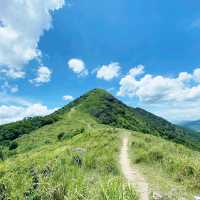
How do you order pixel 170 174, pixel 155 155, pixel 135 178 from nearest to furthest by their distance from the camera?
pixel 135 178, pixel 170 174, pixel 155 155

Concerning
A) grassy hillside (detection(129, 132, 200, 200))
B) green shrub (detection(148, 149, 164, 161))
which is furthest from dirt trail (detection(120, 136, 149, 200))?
green shrub (detection(148, 149, 164, 161))

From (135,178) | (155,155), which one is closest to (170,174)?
(135,178)

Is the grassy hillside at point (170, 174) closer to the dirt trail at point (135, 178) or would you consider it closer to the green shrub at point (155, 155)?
the green shrub at point (155, 155)

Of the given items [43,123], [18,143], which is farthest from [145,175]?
[43,123]

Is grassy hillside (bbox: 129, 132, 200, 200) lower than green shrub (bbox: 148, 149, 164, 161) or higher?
lower

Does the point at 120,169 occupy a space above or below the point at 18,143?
below

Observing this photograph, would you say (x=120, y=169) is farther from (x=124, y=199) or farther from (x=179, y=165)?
(x=124, y=199)

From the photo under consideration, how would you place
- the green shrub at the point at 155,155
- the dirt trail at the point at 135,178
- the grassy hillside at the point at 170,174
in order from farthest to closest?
the green shrub at the point at 155,155 → the grassy hillside at the point at 170,174 → the dirt trail at the point at 135,178

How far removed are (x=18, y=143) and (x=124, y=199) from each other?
85.2 meters

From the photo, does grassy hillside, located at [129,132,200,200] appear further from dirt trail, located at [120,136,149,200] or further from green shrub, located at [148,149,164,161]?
dirt trail, located at [120,136,149,200]

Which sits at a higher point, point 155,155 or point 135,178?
point 155,155

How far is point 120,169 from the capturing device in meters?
15.3

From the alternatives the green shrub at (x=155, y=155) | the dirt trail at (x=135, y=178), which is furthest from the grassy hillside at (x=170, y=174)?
the dirt trail at (x=135, y=178)

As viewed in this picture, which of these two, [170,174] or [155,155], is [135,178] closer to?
[170,174]
